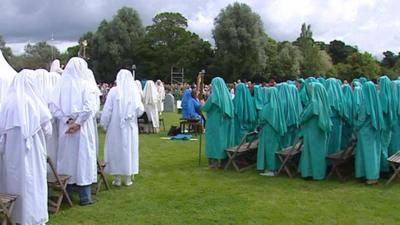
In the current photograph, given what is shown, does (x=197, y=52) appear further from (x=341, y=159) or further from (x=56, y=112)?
(x=56, y=112)

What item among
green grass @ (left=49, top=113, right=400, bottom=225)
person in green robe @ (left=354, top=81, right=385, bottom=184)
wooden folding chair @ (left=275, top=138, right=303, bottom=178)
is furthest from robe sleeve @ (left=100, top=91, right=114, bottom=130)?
person in green robe @ (left=354, top=81, right=385, bottom=184)

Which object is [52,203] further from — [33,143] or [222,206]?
[222,206]

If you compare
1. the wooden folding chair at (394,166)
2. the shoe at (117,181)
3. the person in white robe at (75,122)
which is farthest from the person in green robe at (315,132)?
the person in white robe at (75,122)

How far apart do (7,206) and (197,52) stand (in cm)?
5845

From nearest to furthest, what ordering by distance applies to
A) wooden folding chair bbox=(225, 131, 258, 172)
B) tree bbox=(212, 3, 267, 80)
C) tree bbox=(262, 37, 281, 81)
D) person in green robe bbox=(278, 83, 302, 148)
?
person in green robe bbox=(278, 83, 302, 148) < wooden folding chair bbox=(225, 131, 258, 172) < tree bbox=(212, 3, 267, 80) < tree bbox=(262, 37, 281, 81)

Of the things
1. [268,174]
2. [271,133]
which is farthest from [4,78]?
[268,174]

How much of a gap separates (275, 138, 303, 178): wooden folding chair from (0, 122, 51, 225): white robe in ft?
17.9

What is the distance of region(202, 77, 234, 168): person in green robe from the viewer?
11.5m

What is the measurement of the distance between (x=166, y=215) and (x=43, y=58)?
67.5 m

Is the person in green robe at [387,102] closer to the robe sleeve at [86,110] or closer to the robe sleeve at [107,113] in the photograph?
the robe sleeve at [107,113]

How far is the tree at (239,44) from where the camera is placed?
57.3 m

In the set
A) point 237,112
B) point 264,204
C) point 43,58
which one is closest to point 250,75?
point 43,58

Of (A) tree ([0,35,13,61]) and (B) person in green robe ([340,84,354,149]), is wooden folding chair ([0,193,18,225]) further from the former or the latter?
(A) tree ([0,35,13,61])

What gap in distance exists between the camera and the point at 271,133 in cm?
1085
